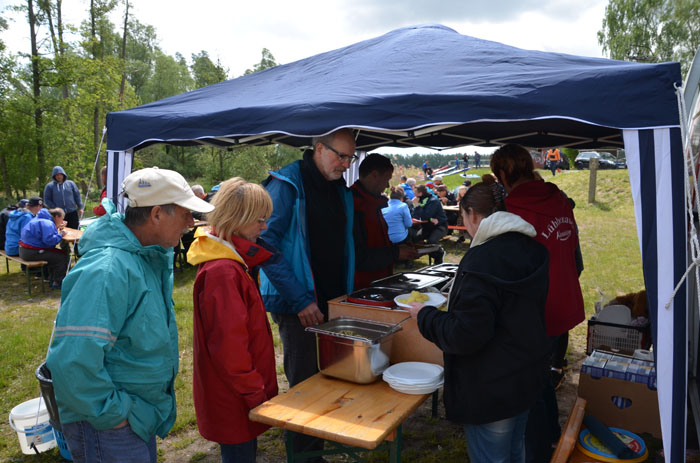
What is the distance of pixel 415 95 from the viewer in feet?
7.63

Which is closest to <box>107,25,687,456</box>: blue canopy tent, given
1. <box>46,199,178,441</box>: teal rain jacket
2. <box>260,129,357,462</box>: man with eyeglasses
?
<box>260,129,357,462</box>: man with eyeglasses

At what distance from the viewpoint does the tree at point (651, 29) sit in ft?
74.5

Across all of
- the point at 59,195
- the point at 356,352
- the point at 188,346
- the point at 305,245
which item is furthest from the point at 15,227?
the point at 356,352

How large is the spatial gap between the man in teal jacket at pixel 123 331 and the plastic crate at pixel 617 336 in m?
3.27

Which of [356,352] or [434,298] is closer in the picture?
[356,352]

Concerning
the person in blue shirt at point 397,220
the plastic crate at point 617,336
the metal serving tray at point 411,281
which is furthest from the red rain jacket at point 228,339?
the person in blue shirt at point 397,220

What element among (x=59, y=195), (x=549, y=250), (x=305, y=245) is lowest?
(x=549, y=250)

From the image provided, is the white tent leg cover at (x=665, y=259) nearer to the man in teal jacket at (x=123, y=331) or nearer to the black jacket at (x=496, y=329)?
the black jacket at (x=496, y=329)

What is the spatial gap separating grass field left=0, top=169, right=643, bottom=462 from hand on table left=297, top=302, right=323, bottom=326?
1.15m

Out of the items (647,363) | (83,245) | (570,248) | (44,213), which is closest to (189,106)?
(83,245)

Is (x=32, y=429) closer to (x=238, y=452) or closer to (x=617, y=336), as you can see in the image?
(x=238, y=452)

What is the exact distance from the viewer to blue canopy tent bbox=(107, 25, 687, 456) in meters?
1.95

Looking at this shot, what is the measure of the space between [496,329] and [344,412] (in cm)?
70

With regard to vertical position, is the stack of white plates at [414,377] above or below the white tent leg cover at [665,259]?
below
